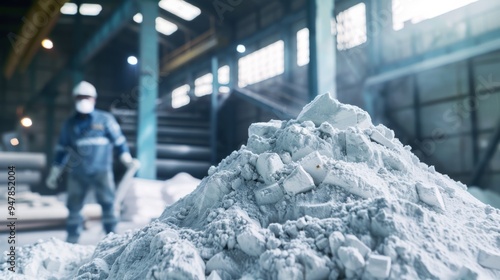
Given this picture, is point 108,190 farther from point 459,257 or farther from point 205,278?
point 459,257

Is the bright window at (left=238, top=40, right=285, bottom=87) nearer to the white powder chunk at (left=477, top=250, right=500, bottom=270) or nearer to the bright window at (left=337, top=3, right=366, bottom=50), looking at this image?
the bright window at (left=337, top=3, right=366, bottom=50)

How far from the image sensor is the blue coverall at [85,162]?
13.1 ft

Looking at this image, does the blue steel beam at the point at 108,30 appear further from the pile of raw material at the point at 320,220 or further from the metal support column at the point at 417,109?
the pile of raw material at the point at 320,220

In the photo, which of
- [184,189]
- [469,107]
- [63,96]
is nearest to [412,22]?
[469,107]

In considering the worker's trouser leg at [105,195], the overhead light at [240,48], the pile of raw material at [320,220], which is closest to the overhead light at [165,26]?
the overhead light at [240,48]

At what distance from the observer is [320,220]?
1398mm

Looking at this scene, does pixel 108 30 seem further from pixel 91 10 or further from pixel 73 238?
pixel 91 10

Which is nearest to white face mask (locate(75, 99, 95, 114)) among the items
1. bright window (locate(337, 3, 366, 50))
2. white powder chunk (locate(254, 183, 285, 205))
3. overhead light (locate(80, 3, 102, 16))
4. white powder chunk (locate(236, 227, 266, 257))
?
white powder chunk (locate(254, 183, 285, 205))

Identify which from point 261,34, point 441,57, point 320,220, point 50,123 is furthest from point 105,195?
point 50,123

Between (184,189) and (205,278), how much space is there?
183 inches

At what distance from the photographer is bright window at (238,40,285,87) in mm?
9680

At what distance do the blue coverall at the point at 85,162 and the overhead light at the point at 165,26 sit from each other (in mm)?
8550

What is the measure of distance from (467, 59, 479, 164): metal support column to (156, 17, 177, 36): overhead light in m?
8.39

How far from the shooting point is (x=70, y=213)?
4004 millimetres
